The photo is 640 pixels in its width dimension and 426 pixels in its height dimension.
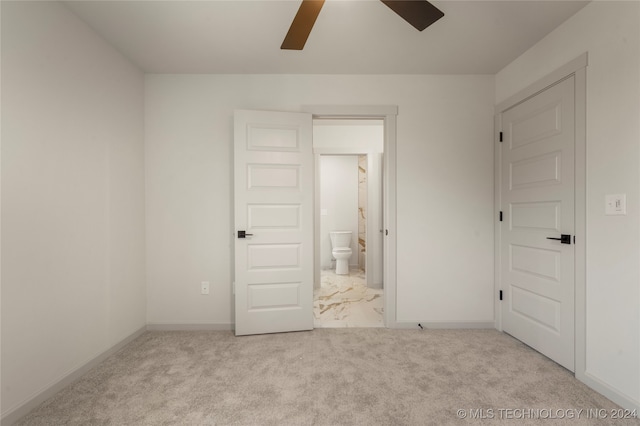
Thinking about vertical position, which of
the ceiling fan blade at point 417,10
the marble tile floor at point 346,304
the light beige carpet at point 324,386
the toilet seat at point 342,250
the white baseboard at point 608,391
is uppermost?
the ceiling fan blade at point 417,10

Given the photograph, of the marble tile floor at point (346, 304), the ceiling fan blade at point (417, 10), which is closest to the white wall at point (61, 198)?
the marble tile floor at point (346, 304)

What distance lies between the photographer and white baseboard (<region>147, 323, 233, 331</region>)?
2752 mm

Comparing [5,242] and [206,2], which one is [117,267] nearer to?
[5,242]

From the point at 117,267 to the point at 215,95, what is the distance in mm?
1809

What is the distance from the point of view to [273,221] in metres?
2.69

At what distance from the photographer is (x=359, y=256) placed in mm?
5695

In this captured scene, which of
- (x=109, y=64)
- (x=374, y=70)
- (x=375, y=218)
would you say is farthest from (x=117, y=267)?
(x=375, y=218)

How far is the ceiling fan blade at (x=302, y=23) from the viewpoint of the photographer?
144 cm

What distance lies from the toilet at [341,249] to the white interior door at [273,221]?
2.43 meters

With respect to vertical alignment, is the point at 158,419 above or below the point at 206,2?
below

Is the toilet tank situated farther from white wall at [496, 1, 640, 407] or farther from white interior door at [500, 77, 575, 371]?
white wall at [496, 1, 640, 407]

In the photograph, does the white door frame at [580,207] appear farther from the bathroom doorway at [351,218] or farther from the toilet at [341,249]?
the toilet at [341,249]

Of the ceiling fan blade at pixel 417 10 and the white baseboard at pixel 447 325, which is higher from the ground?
the ceiling fan blade at pixel 417 10

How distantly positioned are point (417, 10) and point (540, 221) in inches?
73.2
